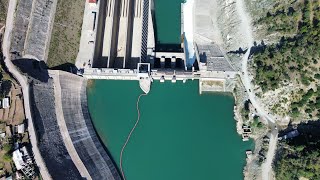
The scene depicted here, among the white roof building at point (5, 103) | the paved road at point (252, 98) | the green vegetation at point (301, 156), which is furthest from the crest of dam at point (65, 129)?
the green vegetation at point (301, 156)

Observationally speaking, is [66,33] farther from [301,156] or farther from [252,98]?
[301,156]

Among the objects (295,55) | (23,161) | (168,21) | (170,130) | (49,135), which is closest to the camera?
(23,161)

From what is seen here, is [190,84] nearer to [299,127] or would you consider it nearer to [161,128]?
[161,128]

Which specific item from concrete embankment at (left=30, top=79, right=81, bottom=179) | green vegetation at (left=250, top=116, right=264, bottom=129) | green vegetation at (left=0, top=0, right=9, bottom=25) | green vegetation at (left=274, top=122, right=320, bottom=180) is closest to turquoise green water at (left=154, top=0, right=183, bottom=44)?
green vegetation at (left=250, top=116, right=264, bottom=129)

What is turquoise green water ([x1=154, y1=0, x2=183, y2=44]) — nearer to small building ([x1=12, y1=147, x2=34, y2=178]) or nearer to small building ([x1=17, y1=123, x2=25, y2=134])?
small building ([x1=17, y1=123, x2=25, y2=134])

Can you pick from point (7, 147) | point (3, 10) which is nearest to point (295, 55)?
point (7, 147)

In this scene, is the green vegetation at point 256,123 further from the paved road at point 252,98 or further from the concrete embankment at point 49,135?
the concrete embankment at point 49,135

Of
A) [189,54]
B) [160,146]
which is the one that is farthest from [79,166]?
[189,54]
